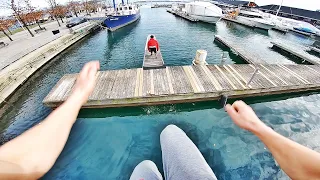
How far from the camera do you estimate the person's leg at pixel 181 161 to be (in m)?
4.56

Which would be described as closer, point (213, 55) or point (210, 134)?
point (210, 134)

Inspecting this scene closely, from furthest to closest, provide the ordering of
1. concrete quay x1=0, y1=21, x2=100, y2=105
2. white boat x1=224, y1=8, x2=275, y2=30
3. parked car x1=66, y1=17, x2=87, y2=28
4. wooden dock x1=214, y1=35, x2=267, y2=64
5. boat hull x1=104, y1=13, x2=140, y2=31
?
boat hull x1=104, y1=13, x2=140, y2=31 → parked car x1=66, y1=17, x2=87, y2=28 → white boat x1=224, y1=8, x2=275, y2=30 → wooden dock x1=214, y1=35, x2=267, y2=64 → concrete quay x1=0, y1=21, x2=100, y2=105

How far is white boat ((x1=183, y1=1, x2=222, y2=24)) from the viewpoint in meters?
37.7

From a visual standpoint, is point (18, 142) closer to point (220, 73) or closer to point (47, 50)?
point (220, 73)

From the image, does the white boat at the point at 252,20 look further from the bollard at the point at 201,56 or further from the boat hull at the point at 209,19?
the bollard at the point at 201,56

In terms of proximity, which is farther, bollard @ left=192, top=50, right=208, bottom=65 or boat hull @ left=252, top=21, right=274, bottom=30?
boat hull @ left=252, top=21, right=274, bottom=30

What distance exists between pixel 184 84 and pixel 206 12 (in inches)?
1353

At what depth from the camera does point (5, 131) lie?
34.1ft

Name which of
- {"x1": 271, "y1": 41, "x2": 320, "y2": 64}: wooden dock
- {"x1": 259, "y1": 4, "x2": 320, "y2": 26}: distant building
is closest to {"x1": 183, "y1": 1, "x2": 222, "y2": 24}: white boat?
{"x1": 271, "y1": 41, "x2": 320, "y2": 64}: wooden dock

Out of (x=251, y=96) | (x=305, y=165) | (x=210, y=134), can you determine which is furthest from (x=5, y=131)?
(x=251, y=96)

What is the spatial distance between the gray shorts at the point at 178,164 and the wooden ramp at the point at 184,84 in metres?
5.06

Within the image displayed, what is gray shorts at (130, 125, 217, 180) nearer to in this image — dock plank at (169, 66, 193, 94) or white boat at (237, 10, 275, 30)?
dock plank at (169, 66, 193, 94)

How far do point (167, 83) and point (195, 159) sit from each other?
23.8 ft

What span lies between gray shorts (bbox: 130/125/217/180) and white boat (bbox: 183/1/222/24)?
38.8 m
